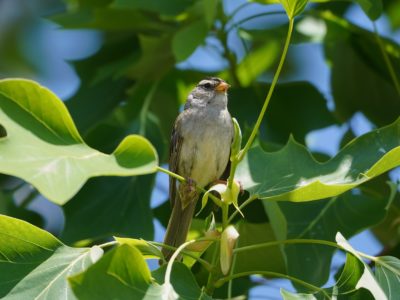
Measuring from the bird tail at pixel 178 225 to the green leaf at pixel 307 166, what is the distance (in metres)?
1.14

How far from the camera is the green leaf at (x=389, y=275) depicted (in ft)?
10.6

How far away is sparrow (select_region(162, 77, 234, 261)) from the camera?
18.2ft

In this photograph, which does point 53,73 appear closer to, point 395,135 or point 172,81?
point 172,81

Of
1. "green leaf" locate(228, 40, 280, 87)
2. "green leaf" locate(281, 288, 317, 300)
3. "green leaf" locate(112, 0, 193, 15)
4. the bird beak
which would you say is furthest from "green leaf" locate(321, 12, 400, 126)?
"green leaf" locate(281, 288, 317, 300)

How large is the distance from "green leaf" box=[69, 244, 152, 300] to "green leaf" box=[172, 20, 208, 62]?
6.96ft

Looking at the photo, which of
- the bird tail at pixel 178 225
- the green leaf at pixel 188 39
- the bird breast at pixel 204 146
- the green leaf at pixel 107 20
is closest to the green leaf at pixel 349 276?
the bird tail at pixel 178 225

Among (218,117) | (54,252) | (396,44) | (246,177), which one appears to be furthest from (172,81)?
(54,252)

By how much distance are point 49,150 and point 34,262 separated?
659 millimetres

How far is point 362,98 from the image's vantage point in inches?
224

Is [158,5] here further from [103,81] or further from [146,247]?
[146,247]

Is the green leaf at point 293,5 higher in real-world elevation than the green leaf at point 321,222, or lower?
higher

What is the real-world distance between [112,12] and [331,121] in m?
1.71

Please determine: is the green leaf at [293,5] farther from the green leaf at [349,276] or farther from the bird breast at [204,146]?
the bird breast at [204,146]

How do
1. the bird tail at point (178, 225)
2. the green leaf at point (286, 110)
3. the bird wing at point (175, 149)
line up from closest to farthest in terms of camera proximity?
the bird tail at point (178, 225) → the green leaf at point (286, 110) → the bird wing at point (175, 149)
